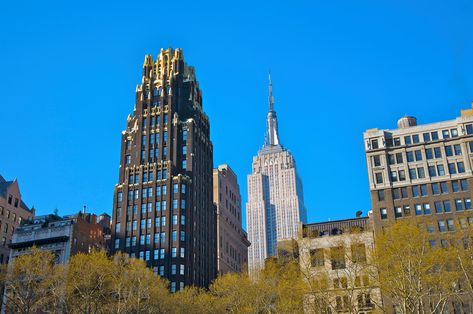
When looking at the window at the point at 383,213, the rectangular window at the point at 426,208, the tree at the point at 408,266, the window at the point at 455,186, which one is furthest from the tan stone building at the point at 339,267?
the window at the point at 455,186

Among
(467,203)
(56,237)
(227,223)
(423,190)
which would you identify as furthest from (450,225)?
(227,223)

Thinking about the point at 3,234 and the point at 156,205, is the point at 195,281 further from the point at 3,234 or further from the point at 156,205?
the point at 3,234

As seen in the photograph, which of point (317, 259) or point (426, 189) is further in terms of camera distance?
point (426, 189)

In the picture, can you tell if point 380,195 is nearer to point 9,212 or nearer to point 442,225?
point 442,225

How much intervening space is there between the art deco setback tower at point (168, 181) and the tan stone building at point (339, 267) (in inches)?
1553

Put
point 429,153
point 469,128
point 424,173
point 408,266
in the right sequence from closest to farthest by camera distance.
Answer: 1. point 408,266
2. point 424,173
3. point 469,128
4. point 429,153

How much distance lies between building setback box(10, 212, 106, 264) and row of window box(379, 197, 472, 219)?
6327 centimetres

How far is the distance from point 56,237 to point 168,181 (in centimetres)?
2993

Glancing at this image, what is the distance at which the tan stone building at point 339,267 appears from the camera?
68.6 metres

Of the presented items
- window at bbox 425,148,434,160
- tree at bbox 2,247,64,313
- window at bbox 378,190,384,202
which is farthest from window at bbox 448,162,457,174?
tree at bbox 2,247,64,313

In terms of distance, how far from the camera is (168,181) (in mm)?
137500

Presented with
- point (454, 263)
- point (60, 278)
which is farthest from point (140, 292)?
point (454, 263)

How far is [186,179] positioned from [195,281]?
2410 cm

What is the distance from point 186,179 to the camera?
138 meters
